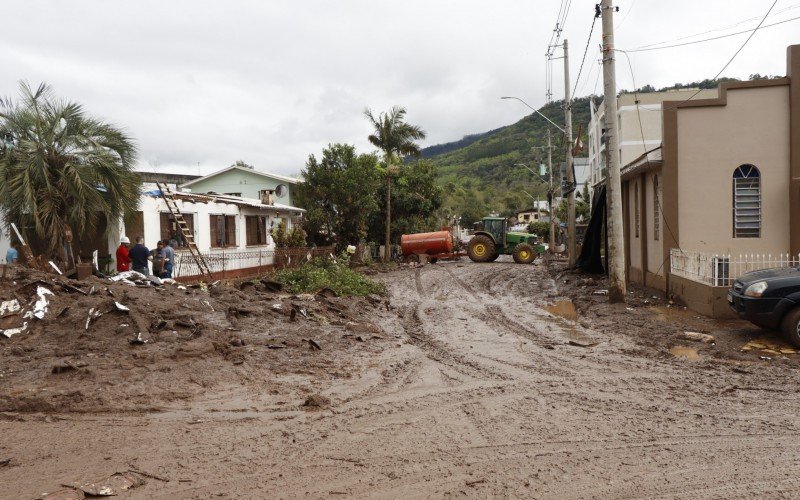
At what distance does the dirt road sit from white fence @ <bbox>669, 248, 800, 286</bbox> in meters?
3.45

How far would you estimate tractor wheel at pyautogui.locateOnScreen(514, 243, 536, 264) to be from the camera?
32750 millimetres

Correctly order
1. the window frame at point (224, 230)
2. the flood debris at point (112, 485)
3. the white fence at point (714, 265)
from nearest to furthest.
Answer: the flood debris at point (112, 485), the white fence at point (714, 265), the window frame at point (224, 230)

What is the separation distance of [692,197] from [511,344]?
762cm

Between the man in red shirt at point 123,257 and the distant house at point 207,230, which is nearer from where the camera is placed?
the man in red shirt at point 123,257

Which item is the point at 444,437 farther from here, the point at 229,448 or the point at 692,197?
the point at 692,197

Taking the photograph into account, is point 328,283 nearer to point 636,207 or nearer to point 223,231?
point 223,231

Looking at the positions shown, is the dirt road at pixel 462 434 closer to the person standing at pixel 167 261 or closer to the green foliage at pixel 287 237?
the person standing at pixel 167 261

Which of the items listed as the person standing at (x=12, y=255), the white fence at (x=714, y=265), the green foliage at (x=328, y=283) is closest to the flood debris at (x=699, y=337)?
the white fence at (x=714, y=265)

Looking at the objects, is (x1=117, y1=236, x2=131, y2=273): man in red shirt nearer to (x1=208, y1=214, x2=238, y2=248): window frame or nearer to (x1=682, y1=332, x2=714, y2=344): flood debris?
(x1=208, y1=214, x2=238, y2=248): window frame

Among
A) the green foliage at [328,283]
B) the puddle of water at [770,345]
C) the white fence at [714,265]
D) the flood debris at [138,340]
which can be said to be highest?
the white fence at [714,265]

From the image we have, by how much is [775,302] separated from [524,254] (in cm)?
2345

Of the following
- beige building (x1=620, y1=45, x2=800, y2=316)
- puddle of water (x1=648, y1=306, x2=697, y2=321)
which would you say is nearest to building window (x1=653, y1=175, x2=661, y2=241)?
beige building (x1=620, y1=45, x2=800, y2=316)

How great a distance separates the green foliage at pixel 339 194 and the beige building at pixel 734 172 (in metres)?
19.6

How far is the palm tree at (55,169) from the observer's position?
598 inches
